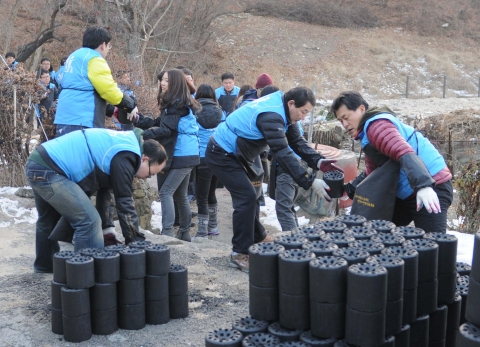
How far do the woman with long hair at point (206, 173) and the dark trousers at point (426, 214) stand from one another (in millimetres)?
3056

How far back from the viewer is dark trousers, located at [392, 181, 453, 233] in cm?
456

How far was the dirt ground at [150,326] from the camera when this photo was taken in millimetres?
4270

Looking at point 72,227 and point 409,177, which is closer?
point 409,177

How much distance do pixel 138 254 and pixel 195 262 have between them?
181cm

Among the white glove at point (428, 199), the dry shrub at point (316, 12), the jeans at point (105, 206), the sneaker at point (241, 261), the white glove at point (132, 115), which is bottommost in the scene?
the sneaker at point (241, 261)

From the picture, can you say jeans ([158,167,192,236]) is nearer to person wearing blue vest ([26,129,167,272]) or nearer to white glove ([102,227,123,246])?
white glove ([102,227,123,246])

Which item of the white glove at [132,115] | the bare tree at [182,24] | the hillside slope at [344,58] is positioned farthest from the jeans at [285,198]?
the hillside slope at [344,58]

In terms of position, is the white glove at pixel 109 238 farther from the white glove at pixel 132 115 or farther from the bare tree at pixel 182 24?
the bare tree at pixel 182 24

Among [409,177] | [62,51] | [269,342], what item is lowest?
[269,342]

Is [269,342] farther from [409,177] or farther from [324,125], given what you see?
[324,125]

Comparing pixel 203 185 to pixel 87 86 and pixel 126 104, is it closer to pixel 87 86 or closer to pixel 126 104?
pixel 126 104

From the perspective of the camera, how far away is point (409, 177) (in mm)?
4082

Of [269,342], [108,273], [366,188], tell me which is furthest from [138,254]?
[366,188]

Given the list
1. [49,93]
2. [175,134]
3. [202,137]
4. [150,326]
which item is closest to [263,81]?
[202,137]
